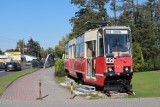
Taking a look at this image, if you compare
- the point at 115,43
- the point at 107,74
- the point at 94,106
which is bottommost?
the point at 94,106

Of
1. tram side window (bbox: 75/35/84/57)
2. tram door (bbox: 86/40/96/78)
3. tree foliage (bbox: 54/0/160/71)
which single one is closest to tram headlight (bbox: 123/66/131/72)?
tram door (bbox: 86/40/96/78)

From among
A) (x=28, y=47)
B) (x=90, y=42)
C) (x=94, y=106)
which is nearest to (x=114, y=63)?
(x=90, y=42)

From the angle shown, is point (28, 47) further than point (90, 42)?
Yes

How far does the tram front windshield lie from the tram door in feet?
4.37

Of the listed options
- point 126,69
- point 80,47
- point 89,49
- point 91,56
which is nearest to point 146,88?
point 126,69

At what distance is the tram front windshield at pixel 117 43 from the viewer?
19281 mm

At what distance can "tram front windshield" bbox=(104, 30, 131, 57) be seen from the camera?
1928 centimetres

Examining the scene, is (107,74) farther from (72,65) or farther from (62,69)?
(62,69)

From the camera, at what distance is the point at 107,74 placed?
62.1 feet

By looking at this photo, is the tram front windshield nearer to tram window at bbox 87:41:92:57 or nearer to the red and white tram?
the red and white tram

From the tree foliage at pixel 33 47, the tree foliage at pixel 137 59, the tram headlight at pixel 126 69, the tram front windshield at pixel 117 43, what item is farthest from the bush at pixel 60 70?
the tree foliage at pixel 33 47

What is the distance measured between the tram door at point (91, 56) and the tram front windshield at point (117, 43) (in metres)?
1.33

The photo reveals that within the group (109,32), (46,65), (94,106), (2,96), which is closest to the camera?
(94,106)

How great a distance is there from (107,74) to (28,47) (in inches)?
6516
